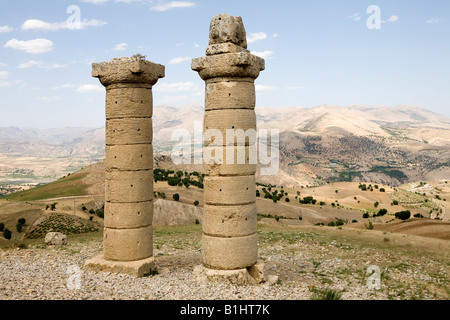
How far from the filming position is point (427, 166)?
500 feet

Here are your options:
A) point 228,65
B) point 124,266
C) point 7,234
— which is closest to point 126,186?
point 124,266

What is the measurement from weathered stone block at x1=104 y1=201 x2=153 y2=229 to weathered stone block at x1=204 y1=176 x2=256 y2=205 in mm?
3132

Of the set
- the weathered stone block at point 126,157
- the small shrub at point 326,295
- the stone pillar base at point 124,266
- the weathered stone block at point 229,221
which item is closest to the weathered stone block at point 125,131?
the weathered stone block at point 126,157

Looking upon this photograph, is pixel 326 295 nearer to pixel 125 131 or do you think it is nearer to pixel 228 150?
pixel 228 150

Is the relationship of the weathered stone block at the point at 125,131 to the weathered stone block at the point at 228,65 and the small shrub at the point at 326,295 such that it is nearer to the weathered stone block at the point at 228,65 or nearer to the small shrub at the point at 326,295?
the weathered stone block at the point at 228,65

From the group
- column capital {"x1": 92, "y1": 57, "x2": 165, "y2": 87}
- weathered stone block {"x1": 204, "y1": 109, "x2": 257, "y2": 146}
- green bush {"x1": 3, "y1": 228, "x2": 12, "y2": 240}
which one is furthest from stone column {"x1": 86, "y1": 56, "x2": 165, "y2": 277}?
green bush {"x1": 3, "y1": 228, "x2": 12, "y2": 240}

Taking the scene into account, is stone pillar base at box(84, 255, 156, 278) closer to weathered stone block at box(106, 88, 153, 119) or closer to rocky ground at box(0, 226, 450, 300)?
rocky ground at box(0, 226, 450, 300)

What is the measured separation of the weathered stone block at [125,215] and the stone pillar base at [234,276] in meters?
3.10

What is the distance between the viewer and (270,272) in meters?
15.4

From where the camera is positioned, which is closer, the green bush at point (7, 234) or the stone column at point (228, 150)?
the stone column at point (228, 150)

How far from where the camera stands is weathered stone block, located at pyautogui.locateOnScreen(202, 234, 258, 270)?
13.1 meters

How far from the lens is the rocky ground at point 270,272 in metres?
12.1
